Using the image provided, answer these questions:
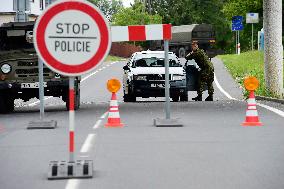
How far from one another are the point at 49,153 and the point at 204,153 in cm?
224

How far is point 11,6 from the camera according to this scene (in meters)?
67.9

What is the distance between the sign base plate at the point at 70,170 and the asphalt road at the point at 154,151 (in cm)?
11

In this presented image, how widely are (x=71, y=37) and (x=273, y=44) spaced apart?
1683cm

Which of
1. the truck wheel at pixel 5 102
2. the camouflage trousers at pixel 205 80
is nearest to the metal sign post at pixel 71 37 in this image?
the truck wheel at pixel 5 102

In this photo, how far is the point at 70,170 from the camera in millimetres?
9234

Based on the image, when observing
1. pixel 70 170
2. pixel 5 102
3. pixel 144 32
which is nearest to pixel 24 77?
pixel 5 102

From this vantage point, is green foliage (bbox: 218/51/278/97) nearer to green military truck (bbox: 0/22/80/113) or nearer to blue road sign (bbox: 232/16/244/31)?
blue road sign (bbox: 232/16/244/31)

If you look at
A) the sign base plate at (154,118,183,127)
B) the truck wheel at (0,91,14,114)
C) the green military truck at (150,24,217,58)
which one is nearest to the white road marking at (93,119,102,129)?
the sign base plate at (154,118,183,127)

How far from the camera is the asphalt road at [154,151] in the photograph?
888cm

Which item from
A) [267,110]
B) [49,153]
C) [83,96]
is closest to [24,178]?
[49,153]

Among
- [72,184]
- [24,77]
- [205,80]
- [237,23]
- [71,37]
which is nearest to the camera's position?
[71,37]

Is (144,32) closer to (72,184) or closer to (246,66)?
(72,184)

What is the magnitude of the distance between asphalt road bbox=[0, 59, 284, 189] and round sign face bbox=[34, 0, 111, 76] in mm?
1335

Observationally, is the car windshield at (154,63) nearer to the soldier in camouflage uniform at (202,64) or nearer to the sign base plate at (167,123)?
the soldier in camouflage uniform at (202,64)
